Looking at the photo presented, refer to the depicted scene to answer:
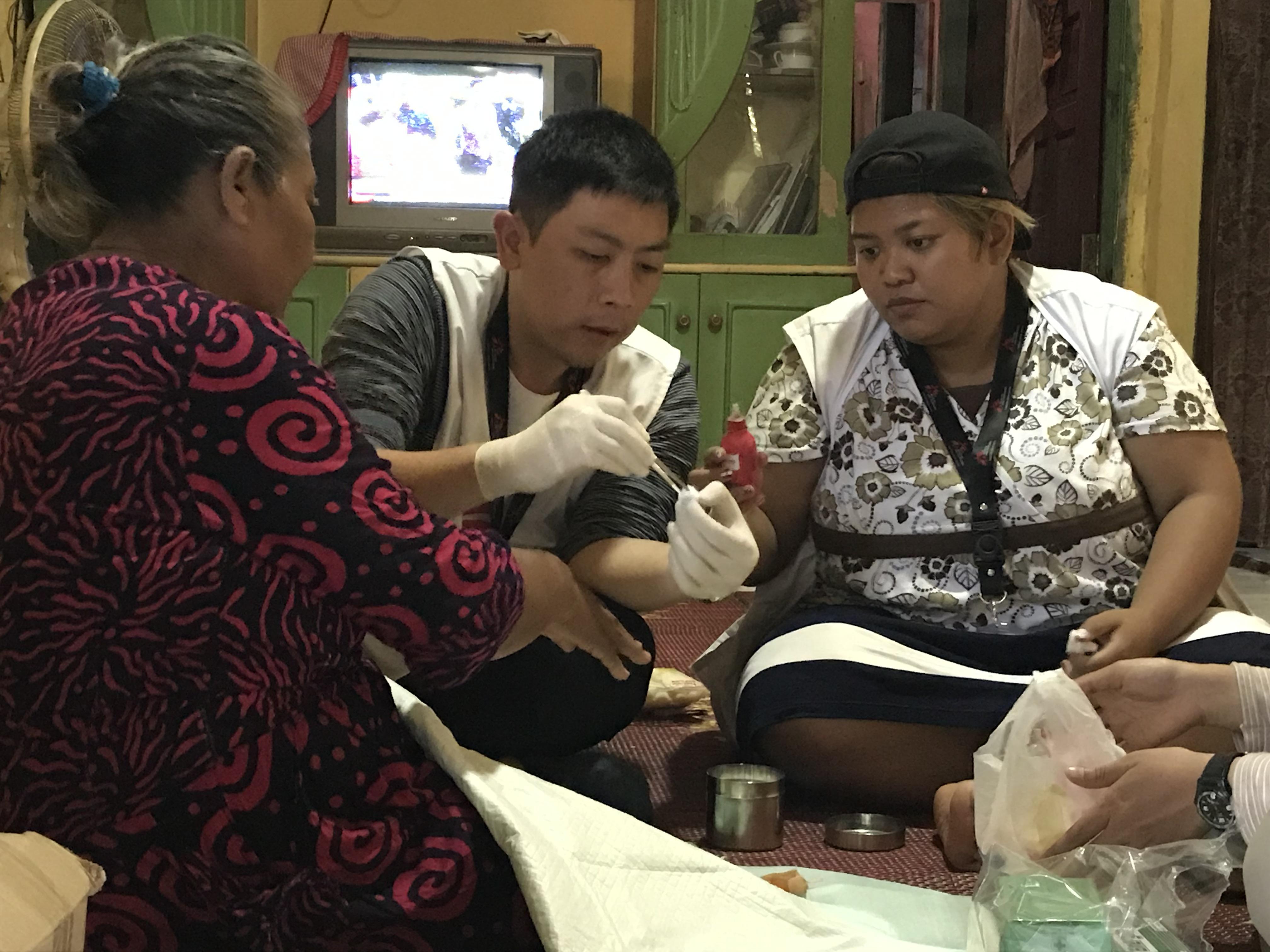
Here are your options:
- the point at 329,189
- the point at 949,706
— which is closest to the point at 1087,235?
the point at 329,189

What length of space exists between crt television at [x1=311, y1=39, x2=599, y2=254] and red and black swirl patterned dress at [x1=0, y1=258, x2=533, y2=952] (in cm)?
255

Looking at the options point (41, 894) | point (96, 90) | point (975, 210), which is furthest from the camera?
point (975, 210)

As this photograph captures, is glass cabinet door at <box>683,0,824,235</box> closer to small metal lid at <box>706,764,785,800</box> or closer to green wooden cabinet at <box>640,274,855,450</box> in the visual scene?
green wooden cabinet at <box>640,274,855,450</box>

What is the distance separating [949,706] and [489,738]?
57 cm

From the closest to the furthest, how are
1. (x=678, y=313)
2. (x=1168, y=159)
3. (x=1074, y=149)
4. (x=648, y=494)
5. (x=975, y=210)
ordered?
(x=648, y=494) < (x=975, y=210) < (x=1168, y=159) < (x=678, y=313) < (x=1074, y=149)

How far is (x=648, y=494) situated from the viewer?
1649mm

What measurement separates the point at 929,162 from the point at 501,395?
62 centimetres

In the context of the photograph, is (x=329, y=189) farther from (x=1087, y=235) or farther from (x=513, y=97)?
(x=1087, y=235)

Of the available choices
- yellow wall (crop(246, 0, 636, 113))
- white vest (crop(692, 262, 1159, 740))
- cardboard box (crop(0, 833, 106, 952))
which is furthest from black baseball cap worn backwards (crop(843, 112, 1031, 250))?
yellow wall (crop(246, 0, 636, 113))

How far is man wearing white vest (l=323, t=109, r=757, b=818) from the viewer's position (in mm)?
Answer: 1577

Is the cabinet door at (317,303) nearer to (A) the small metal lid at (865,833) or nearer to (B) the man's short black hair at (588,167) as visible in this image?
(B) the man's short black hair at (588,167)

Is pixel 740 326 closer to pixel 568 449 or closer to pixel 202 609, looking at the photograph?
pixel 568 449

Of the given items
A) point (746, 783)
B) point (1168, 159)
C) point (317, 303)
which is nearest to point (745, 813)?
point (746, 783)

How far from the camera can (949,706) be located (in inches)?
65.8
